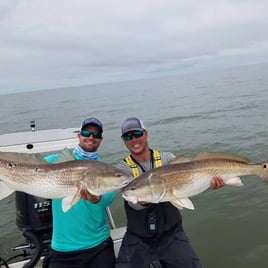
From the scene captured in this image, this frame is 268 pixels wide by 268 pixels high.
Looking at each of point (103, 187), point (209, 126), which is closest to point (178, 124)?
point (209, 126)

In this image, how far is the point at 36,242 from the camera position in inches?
205

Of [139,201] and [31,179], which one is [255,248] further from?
[31,179]

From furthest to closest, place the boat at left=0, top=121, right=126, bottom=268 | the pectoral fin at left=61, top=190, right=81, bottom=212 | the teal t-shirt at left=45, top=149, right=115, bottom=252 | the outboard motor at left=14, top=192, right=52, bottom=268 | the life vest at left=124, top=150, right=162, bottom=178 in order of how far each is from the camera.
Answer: the outboard motor at left=14, top=192, right=52, bottom=268 → the boat at left=0, top=121, right=126, bottom=268 → the life vest at left=124, top=150, right=162, bottom=178 → the teal t-shirt at left=45, top=149, right=115, bottom=252 → the pectoral fin at left=61, top=190, right=81, bottom=212

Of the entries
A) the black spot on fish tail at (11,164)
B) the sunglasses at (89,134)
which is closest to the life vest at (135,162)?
the sunglasses at (89,134)

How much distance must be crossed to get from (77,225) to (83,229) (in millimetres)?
89

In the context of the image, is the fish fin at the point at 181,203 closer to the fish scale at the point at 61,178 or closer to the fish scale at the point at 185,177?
the fish scale at the point at 185,177

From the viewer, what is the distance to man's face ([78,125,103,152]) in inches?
177

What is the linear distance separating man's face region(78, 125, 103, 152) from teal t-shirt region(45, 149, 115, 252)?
2.03 ft

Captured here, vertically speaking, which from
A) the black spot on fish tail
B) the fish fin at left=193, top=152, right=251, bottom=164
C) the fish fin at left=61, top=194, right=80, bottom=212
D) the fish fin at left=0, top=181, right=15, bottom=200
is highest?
the black spot on fish tail

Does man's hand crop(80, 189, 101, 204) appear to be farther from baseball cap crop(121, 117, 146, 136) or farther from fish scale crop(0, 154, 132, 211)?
baseball cap crop(121, 117, 146, 136)

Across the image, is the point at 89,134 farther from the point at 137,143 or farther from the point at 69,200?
the point at 69,200

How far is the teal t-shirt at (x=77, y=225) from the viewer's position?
176 inches

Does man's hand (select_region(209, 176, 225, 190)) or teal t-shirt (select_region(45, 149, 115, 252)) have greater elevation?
man's hand (select_region(209, 176, 225, 190))

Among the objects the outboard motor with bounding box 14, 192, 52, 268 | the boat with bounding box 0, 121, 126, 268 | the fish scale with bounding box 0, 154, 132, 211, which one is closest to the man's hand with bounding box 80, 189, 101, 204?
the fish scale with bounding box 0, 154, 132, 211
